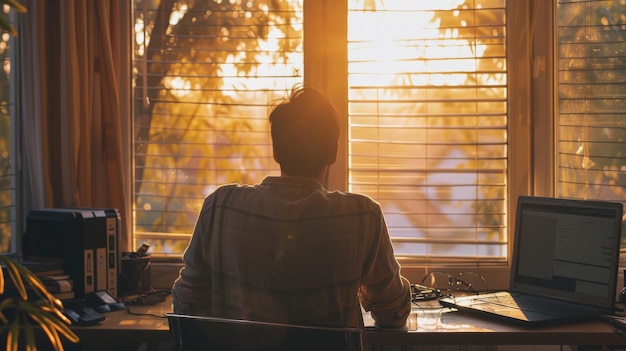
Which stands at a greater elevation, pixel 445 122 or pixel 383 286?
pixel 445 122

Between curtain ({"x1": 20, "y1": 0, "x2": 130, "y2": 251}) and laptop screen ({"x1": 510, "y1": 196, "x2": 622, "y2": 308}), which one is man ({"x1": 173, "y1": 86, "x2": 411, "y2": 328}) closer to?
laptop screen ({"x1": 510, "y1": 196, "x2": 622, "y2": 308})

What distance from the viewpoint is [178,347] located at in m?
1.75

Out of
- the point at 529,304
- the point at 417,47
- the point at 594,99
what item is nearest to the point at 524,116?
the point at 594,99

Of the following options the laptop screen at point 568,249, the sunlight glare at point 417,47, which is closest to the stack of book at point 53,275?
the sunlight glare at point 417,47

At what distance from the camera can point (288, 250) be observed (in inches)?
76.9

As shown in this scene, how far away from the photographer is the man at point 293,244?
1963 mm

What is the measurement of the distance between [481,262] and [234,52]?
1243mm

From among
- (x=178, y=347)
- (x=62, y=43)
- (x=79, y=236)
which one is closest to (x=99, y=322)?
(x=79, y=236)

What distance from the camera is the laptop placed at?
2.55m

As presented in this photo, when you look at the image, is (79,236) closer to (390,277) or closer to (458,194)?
(390,277)

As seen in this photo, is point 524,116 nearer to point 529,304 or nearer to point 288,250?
point 529,304

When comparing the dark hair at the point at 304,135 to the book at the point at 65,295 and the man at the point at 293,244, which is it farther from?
the book at the point at 65,295

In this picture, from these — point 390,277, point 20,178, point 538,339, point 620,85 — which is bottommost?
point 538,339

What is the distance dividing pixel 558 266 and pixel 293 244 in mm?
1128
